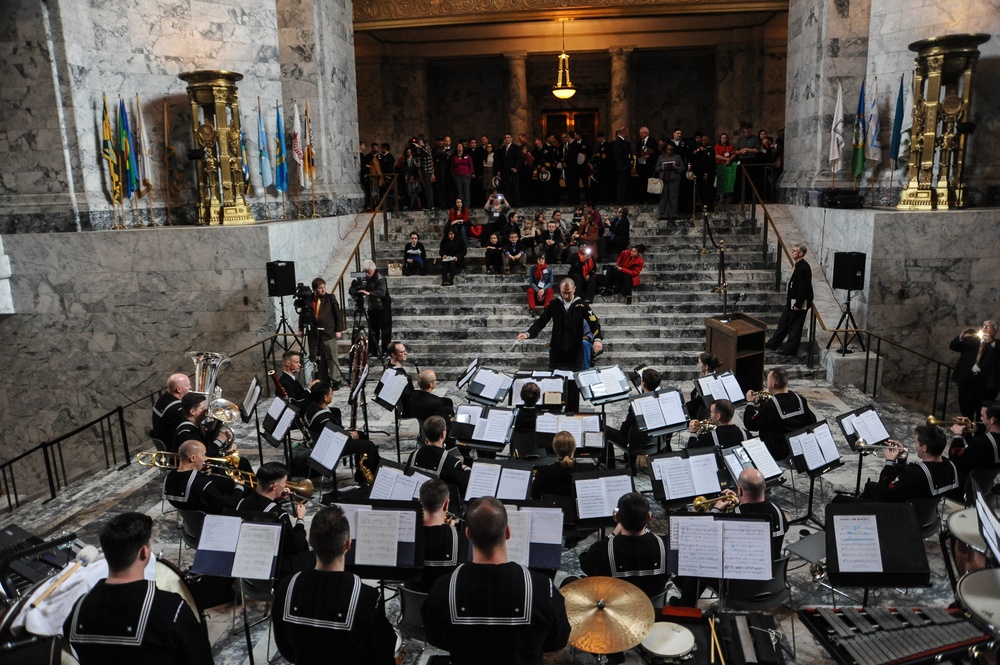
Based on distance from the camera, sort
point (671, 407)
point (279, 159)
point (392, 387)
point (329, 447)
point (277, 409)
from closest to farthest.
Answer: point (329, 447) → point (671, 407) → point (277, 409) → point (392, 387) → point (279, 159)

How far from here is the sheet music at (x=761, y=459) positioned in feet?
19.4

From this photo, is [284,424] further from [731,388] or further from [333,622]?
[731,388]

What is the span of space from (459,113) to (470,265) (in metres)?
10.6

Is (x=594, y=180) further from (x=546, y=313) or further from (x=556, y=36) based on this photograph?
(x=546, y=313)

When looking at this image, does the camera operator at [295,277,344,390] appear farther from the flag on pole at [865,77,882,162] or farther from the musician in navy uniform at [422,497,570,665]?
the flag on pole at [865,77,882,162]

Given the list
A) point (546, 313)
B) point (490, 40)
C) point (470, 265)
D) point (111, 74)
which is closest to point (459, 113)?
point (490, 40)

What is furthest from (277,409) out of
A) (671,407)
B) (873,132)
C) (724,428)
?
(873,132)

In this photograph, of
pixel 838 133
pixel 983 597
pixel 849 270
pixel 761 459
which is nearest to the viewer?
pixel 983 597

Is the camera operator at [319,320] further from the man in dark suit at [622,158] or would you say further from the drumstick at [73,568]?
the man in dark suit at [622,158]

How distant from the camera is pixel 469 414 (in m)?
7.00

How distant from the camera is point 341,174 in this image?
51.6ft

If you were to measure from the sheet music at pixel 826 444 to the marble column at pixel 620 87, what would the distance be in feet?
52.6

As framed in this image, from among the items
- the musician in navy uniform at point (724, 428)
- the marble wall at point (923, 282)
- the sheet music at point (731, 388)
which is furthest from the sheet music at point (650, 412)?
the marble wall at point (923, 282)

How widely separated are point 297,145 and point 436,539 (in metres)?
11.1
